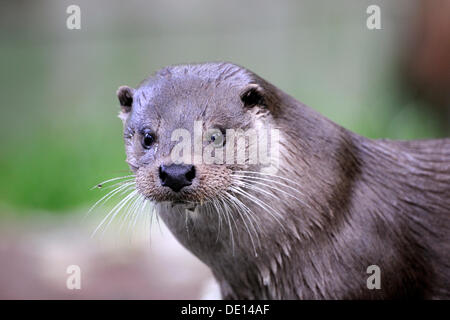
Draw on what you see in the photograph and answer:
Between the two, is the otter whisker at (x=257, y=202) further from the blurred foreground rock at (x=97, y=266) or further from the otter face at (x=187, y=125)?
the blurred foreground rock at (x=97, y=266)

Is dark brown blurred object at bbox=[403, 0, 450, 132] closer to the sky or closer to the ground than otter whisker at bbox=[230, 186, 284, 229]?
closer to the sky

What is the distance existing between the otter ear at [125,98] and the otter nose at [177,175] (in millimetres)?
401

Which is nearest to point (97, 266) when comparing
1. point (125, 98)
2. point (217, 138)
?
point (125, 98)

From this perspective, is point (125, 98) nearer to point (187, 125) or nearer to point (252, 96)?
point (187, 125)

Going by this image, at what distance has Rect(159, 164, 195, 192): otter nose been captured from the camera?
6.76 ft

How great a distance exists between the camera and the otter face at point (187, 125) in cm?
210

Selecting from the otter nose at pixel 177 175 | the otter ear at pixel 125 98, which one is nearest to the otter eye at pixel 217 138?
the otter nose at pixel 177 175

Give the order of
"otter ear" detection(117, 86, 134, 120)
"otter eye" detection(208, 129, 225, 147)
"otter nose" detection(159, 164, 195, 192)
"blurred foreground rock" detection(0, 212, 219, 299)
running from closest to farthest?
"otter nose" detection(159, 164, 195, 192) → "otter eye" detection(208, 129, 225, 147) → "otter ear" detection(117, 86, 134, 120) → "blurred foreground rock" detection(0, 212, 219, 299)

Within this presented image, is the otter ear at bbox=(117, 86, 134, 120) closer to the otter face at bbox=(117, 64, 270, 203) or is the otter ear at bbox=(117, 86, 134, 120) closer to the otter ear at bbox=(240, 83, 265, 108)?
the otter face at bbox=(117, 64, 270, 203)

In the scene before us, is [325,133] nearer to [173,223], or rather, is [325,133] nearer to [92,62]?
[173,223]

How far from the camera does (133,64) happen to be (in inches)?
292

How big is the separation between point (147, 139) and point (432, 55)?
12.9 ft

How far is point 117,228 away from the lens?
495 centimetres

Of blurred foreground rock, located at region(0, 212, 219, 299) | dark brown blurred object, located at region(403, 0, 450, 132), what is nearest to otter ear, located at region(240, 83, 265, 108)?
blurred foreground rock, located at region(0, 212, 219, 299)
